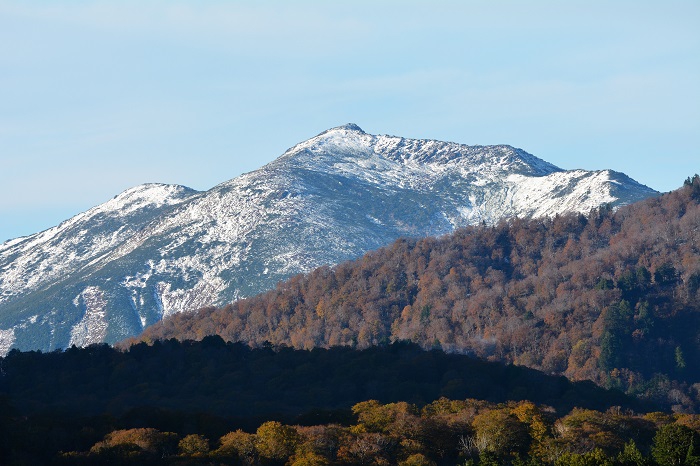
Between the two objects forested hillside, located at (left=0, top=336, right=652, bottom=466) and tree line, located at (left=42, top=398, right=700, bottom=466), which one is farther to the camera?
forested hillside, located at (left=0, top=336, right=652, bottom=466)

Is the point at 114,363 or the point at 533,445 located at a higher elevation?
the point at 114,363

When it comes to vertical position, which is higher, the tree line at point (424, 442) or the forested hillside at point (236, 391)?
the forested hillside at point (236, 391)

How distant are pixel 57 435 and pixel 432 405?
47.4m

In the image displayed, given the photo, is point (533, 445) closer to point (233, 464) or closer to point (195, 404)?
point (233, 464)

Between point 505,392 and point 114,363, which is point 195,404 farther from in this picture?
point 505,392

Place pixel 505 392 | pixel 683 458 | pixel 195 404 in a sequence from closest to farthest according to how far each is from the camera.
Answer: pixel 683 458
pixel 195 404
pixel 505 392

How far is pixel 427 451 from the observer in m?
126

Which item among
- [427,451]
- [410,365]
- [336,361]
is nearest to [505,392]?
[410,365]

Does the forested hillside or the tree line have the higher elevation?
the forested hillside

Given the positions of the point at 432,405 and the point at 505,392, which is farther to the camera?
the point at 505,392

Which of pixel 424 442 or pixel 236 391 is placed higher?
pixel 236 391

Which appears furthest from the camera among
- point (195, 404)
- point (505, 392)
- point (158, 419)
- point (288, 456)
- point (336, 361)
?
point (336, 361)

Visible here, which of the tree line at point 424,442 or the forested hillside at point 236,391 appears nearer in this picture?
the tree line at point 424,442

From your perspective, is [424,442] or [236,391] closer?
[424,442]
